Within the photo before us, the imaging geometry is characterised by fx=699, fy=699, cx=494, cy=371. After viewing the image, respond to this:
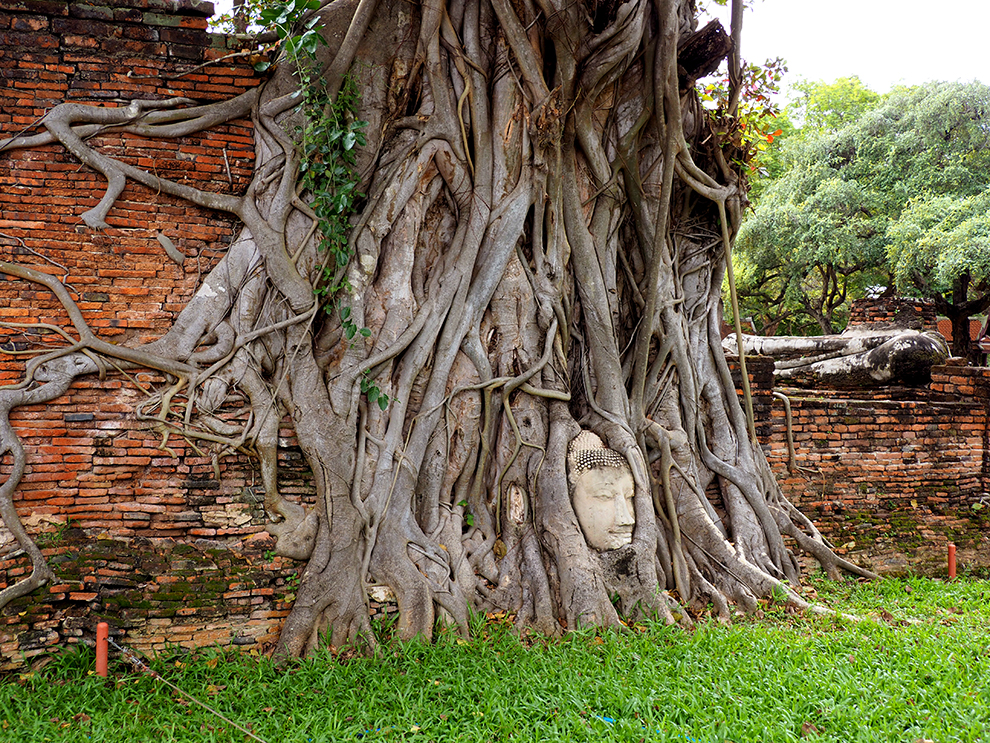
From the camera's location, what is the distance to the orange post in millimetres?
3514

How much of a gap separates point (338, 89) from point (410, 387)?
1875 millimetres

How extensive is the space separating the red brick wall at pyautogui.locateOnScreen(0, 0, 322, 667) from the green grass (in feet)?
0.99

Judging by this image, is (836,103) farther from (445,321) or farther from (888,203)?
(445,321)

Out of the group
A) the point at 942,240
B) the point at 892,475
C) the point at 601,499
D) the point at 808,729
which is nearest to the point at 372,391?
the point at 601,499

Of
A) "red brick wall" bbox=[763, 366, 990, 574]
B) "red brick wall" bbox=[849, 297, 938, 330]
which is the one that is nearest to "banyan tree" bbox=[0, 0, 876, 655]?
"red brick wall" bbox=[763, 366, 990, 574]

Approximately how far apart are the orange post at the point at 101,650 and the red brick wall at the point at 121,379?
21cm

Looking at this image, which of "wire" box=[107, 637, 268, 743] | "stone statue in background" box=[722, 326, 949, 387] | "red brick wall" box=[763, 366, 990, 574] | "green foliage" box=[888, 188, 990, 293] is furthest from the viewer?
"green foliage" box=[888, 188, 990, 293]

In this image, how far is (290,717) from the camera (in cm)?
Result: 321

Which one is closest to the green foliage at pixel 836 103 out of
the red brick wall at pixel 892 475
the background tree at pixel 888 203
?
the background tree at pixel 888 203

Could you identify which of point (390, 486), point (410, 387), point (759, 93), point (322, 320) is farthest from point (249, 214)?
point (759, 93)

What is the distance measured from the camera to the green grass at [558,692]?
3.08 meters

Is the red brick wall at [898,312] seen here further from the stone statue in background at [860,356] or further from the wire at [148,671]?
the wire at [148,671]

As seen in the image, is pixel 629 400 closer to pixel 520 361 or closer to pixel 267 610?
pixel 520 361

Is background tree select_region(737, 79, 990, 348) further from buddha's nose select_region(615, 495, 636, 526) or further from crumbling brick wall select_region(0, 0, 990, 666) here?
crumbling brick wall select_region(0, 0, 990, 666)
